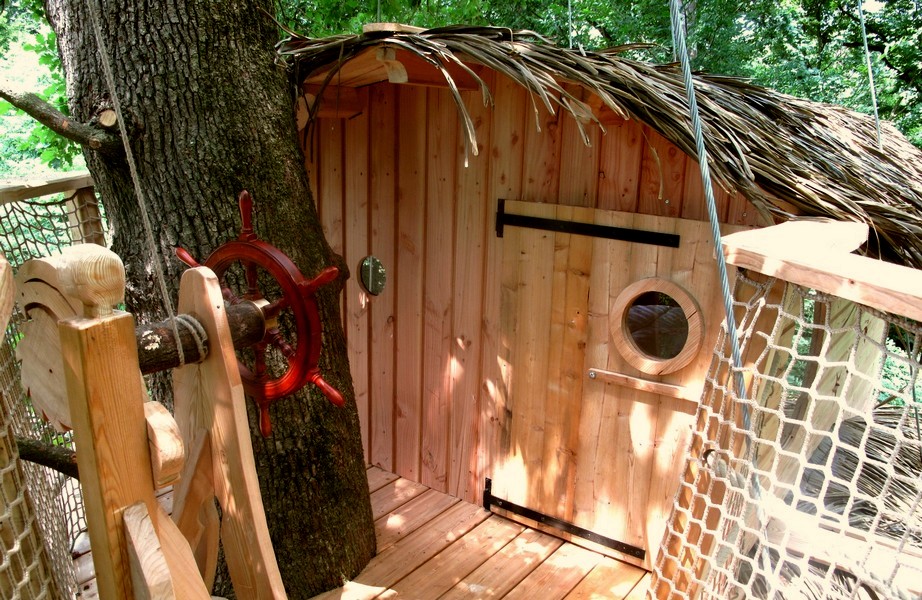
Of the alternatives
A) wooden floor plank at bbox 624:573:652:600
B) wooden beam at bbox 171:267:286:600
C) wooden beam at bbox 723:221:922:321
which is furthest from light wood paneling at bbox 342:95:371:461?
wooden beam at bbox 723:221:922:321

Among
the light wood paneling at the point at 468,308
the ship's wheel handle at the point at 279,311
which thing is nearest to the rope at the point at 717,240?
the ship's wheel handle at the point at 279,311

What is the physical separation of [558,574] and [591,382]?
0.81 m

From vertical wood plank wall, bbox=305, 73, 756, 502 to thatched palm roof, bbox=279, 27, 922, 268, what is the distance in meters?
0.27

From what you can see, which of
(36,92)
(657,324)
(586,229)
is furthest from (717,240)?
(36,92)

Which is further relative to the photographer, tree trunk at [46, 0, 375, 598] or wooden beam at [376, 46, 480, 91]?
wooden beam at [376, 46, 480, 91]

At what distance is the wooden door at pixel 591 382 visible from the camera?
2.68 metres

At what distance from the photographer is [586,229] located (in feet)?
9.21

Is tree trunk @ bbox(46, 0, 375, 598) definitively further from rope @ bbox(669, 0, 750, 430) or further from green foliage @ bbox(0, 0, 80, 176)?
green foliage @ bbox(0, 0, 80, 176)

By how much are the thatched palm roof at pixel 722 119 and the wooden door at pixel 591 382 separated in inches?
14.6

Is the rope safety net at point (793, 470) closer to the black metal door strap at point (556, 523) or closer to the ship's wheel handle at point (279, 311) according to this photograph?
the black metal door strap at point (556, 523)

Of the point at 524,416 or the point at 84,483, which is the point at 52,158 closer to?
the point at 524,416

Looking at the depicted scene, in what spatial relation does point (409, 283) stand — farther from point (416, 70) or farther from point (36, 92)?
point (36, 92)

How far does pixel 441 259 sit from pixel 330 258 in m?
0.77

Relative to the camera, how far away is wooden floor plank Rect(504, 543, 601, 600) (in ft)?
9.29
